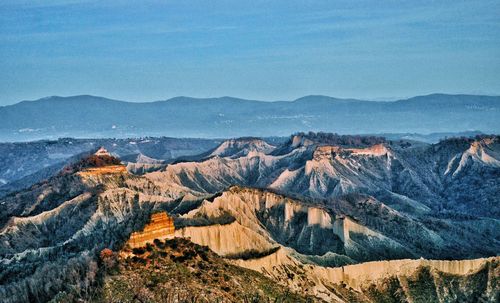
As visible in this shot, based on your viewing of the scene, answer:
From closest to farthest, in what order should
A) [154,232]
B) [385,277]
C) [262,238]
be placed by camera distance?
[154,232] → [262,238] → [385,277]

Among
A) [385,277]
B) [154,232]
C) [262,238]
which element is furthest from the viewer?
[385,277]

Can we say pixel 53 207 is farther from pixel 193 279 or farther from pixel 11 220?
pixel 193 279

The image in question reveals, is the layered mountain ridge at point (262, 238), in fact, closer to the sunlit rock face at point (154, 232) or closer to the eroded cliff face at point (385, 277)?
the eroded cliff face at point (385, 277)

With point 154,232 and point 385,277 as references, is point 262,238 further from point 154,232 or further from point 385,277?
point 154,232

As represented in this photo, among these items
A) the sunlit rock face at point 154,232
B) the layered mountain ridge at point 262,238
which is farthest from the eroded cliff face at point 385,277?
the sunlit rock face at point 154,232

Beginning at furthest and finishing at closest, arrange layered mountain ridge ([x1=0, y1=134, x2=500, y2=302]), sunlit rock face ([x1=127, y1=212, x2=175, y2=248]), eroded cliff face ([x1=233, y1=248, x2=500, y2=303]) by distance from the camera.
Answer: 1. eroded cliff face ([x1=233, y1=248, x2=500, y2=303])
2. layered mountain ridge ([x1=0, y1=134, x2=500, y2=302])
3. sunlit rock face ([x1=127, y1=212, x2=175, y2=248])

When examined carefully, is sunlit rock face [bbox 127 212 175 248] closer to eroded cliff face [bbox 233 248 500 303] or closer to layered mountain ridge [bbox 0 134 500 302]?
Answer: layered mountain ridge [bbox 0 134 500 302]

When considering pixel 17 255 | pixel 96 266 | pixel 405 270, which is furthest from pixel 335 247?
pixel 96 266

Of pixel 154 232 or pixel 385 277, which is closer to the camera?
pixel 154 232

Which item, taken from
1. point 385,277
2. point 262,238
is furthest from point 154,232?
point 385,277

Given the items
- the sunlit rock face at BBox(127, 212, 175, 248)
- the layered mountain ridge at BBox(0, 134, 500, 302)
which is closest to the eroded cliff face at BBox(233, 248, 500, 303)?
the layered mountain ridge at BBox(0, 134, 500, 302)

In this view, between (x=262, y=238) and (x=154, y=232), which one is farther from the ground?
(x=154, y=232)
